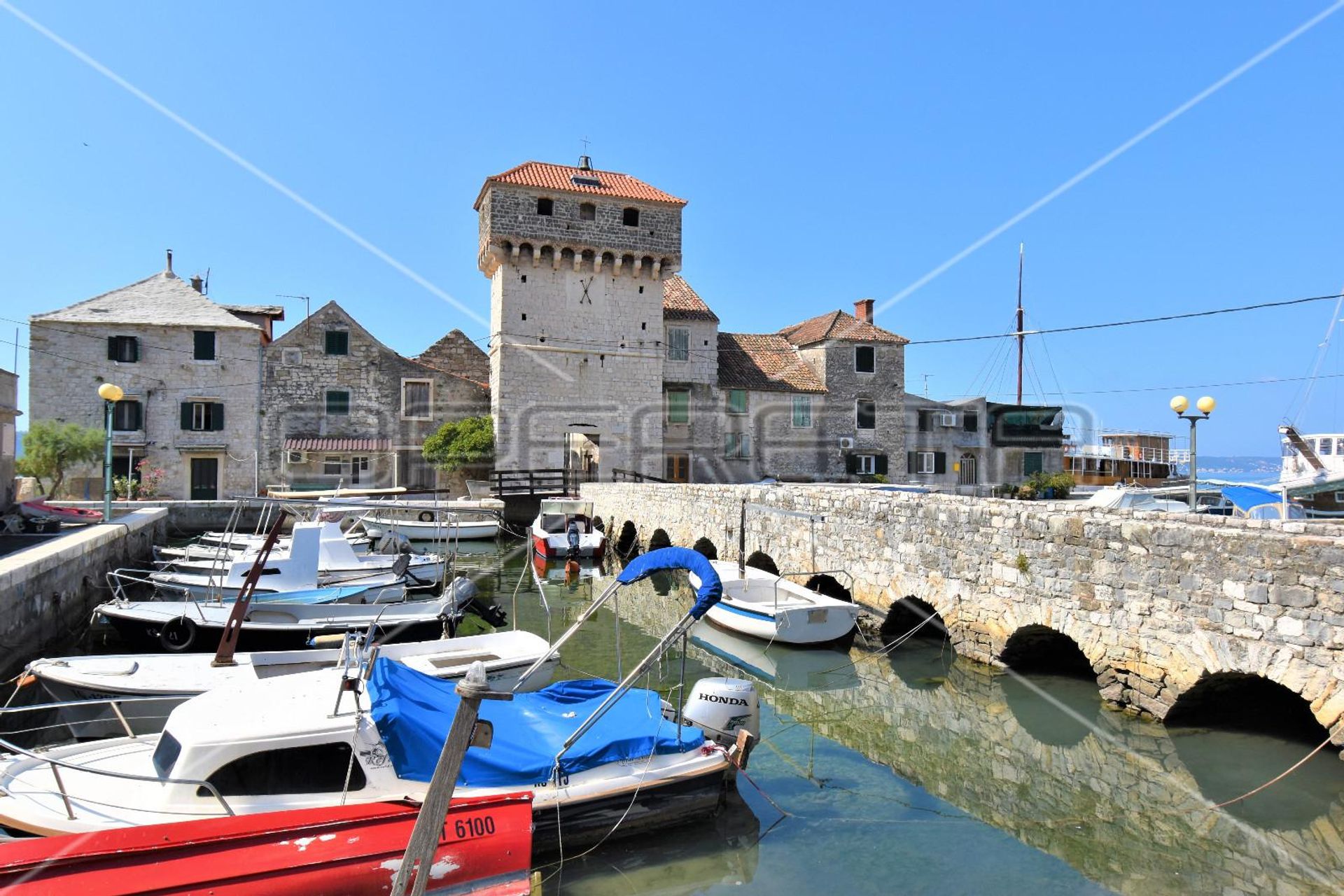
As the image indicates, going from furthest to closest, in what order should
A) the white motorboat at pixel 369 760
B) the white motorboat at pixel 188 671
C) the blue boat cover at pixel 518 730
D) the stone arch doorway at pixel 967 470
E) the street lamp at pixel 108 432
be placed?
the stone arch doorway at pixel 967 470, the street lamp at pixel 108 432, the white motorboat at pixel 188 671, the blue boat cover at pixel 518 730, the white motorboat at pixel 369 760

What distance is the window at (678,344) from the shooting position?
1404 inches

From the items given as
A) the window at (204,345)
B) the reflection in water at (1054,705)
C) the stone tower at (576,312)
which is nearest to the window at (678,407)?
the stone tower at (576,312)

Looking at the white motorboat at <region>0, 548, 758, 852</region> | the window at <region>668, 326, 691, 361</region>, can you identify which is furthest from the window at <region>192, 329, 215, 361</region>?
the white motorboat at <region>0, 548, 758, 852</region>

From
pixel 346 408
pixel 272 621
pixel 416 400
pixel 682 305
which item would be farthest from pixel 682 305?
pixel 272 621

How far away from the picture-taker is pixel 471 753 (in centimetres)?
615

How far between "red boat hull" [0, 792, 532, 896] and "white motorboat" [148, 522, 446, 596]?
8.91 metres

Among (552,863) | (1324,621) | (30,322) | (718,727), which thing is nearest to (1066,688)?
(1324,621)

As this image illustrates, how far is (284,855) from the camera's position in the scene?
4930 mm

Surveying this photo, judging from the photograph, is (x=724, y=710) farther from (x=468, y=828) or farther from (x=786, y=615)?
(x=786, y=615)

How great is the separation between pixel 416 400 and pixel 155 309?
10.6 metres

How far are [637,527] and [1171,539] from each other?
17328 mm

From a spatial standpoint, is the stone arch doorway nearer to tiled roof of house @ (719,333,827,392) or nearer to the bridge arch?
tiled roof of house @ (719,333,827,392)

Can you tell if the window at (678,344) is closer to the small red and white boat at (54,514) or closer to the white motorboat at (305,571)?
the white motorboat at (305,571)

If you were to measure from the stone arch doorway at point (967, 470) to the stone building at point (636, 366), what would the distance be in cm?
428
